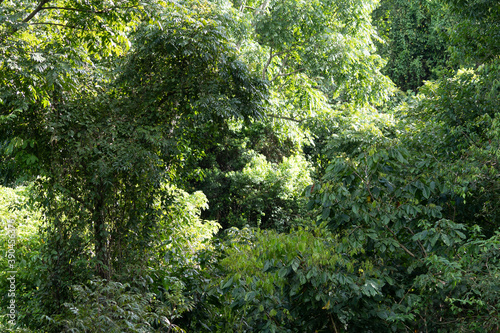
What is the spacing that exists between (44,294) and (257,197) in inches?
292

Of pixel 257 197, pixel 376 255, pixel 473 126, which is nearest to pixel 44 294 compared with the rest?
pixel 376 255

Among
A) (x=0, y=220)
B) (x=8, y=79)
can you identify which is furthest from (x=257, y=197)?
(x=8, y=79)

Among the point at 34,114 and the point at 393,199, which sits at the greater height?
the point at 393,199

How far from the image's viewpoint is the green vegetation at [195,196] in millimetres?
2650

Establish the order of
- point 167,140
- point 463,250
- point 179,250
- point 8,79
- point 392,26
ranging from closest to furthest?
point 463,250 < point 8,79 < point 167,140 < point 179,250 < point 392,26

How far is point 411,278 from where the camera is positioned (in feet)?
9.87

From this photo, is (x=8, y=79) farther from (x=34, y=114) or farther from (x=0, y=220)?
(x=0, y=220)

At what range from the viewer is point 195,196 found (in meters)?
7.34

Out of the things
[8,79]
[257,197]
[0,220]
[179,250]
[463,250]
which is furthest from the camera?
[257,197]

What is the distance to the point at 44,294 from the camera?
4301mm

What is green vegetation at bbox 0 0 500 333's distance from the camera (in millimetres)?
2650

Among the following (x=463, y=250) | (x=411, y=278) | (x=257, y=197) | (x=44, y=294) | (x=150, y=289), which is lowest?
(x=257, y=197)

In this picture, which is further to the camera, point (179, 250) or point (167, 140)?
point (179, 250)

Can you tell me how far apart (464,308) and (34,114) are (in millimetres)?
4086
